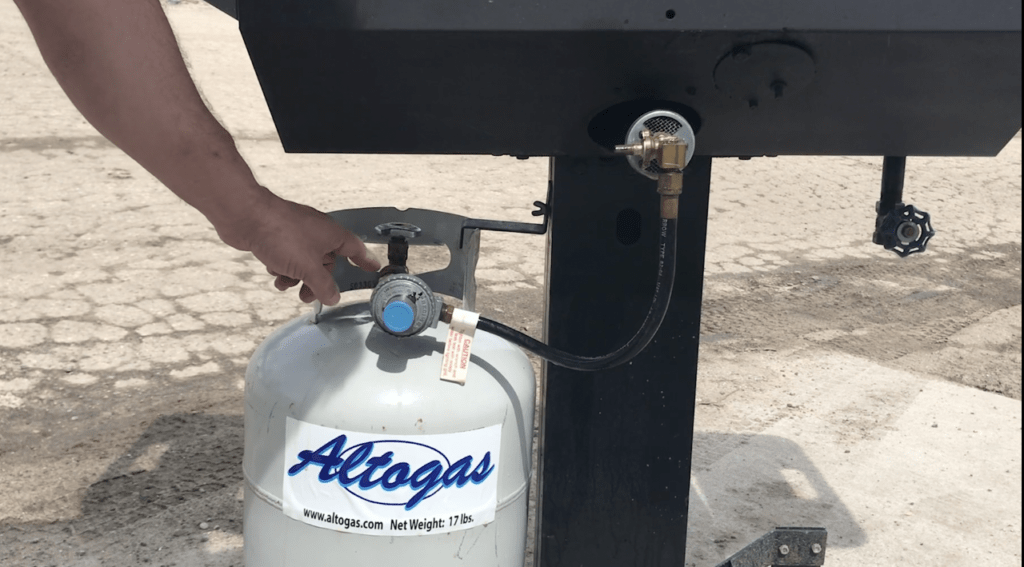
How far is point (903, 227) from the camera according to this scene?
1.44 meters

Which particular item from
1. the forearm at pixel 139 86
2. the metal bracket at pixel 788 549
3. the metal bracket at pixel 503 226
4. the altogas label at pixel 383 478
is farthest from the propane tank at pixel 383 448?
the metal bracket at pixel 788 549

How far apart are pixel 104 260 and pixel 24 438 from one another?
3.72 ft

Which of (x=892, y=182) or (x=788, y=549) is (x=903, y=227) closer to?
(x=892, y=182)

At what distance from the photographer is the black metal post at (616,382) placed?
1.40 m

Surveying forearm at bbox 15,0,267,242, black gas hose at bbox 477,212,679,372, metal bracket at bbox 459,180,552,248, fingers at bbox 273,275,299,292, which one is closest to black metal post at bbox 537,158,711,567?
metal bracket at bbox 459,180,552,248

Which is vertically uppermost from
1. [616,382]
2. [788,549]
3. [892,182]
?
[892,182]

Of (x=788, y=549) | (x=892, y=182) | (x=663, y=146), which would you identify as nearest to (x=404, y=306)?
(x=663, y=146)

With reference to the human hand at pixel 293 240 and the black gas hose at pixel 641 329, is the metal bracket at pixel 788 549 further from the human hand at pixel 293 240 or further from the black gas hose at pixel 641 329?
the human hand at pixel 293 240

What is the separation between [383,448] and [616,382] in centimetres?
41

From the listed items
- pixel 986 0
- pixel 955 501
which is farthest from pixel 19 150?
pixel 986 0

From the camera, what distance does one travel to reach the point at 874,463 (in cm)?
234

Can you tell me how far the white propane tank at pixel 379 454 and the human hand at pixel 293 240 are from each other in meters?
0.11

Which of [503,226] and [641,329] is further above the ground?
[503,226]

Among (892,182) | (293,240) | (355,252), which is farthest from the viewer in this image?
(892,182)
